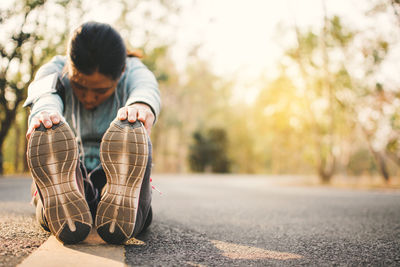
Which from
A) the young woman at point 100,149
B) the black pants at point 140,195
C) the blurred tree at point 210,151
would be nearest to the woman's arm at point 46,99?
the young woman at point 100,149

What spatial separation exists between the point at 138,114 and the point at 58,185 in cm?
46

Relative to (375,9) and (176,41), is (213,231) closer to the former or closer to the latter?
(375,9)

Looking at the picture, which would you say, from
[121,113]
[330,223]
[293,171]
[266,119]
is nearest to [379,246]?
[330,223]

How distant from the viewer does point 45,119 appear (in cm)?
145

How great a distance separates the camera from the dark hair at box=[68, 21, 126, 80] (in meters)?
1.64

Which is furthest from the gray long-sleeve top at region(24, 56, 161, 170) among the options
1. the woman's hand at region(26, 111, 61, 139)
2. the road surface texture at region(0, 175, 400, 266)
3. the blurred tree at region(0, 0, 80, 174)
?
the blurred tree at region(0, 0, 80, 174)

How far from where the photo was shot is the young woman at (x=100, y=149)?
142cm

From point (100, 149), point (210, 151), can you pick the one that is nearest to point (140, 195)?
point (100, 149)

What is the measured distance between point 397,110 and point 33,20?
1096cm

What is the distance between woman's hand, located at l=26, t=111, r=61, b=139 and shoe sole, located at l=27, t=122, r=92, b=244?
0.07 feet

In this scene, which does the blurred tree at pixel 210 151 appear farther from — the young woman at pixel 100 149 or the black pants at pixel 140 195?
the young woman at pixel 100 149

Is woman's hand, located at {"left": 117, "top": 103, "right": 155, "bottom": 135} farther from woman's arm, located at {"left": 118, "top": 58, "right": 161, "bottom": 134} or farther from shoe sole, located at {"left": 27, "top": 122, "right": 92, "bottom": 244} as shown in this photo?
shoe sole, located at {"left": 27, "top": 122, "right": 92, "bottom": 244}

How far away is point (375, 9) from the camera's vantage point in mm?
8898

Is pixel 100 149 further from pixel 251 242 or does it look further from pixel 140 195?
pixel 251 242
